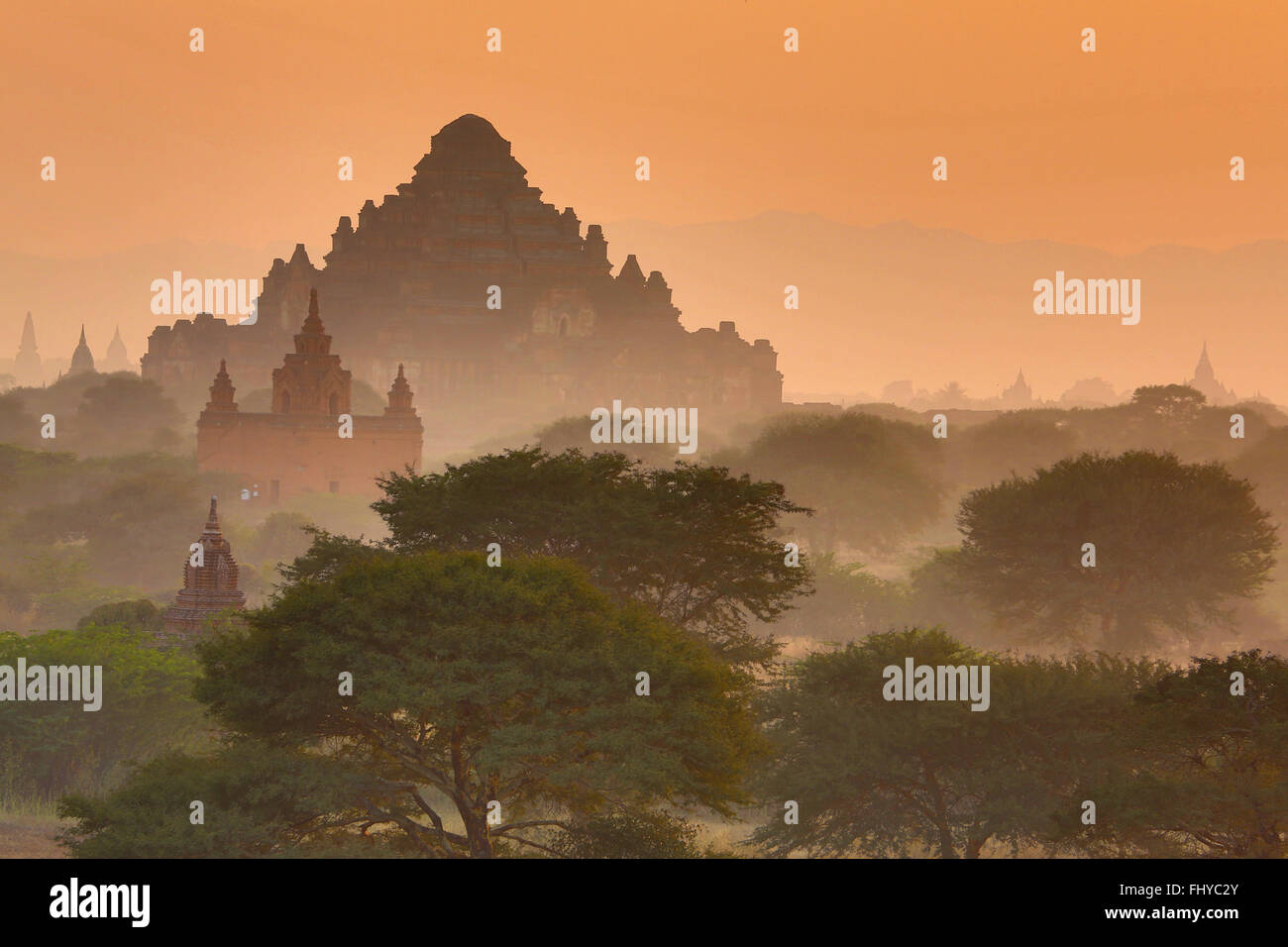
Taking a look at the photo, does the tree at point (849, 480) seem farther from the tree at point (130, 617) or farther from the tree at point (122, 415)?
the tree at point (122, 415)

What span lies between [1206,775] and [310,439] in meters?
72.7

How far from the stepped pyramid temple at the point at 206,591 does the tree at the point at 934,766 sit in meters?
13.8

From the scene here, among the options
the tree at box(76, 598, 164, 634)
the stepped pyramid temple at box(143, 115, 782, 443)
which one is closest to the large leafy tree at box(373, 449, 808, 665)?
the tree at box(76, 598, 164, 634)

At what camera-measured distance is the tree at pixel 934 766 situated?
29.9 m

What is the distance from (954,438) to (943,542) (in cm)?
1807

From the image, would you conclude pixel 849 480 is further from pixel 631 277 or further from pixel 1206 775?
pixel 631 277

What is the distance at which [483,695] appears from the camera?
83.7 feet

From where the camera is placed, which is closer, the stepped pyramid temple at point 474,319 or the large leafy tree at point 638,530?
the large leafy tree at point 638,530

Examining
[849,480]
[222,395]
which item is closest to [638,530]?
[849,480]

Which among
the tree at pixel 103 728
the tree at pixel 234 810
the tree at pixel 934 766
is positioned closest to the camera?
the tree at pixel 234 810

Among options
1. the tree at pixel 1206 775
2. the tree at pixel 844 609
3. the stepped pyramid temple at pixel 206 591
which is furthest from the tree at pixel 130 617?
the tree at pixel 844 609
